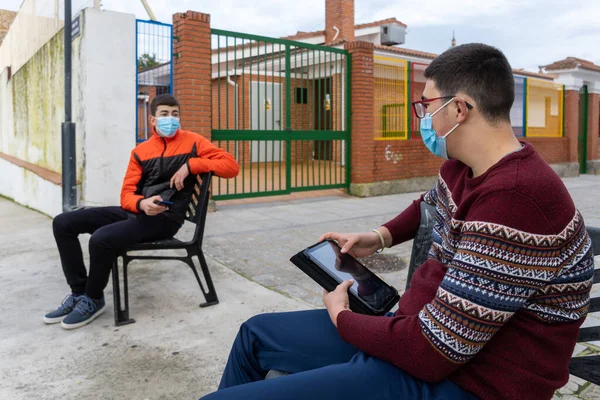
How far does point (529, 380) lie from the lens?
136 cm

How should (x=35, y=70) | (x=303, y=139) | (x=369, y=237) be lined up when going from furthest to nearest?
(x=35, y=70)
(x=303, y=139)
(x=369, y=237)

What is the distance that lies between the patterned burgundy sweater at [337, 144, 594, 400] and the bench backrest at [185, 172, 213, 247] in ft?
8.42

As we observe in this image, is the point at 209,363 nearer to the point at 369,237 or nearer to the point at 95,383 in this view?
the point at 95,383

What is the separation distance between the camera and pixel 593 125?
1778 cm

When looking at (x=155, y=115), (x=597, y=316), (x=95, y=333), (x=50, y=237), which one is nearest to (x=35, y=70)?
(x=50, y=237)

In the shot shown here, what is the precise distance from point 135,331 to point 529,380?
8.98ft

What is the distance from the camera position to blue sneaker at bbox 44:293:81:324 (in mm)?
3701

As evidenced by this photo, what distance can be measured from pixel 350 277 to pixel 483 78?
2.54 feet

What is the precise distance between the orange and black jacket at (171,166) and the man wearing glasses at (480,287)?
2.49 metres

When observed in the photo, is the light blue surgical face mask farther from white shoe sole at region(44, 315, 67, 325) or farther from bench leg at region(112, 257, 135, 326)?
white shoe sole at region(44, 315, 67, 325)

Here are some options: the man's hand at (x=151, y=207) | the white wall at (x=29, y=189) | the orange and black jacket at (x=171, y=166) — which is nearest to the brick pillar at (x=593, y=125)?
the white wall at (x=29, y=189)

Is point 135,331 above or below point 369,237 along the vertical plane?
below

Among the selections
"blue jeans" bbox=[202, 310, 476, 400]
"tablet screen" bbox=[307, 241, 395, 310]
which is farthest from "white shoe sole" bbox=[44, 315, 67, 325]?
"tablet screen" bbox=[307, 241, 395, 310]

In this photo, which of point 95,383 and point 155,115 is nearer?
point 95,383
